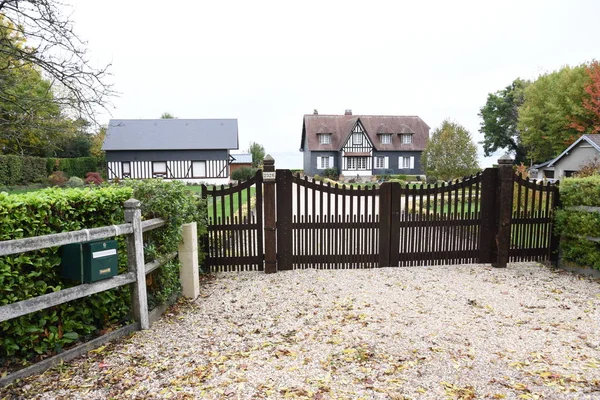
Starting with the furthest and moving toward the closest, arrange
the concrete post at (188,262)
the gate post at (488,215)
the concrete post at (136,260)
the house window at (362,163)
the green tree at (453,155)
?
1. the house window at (362,163)
2. the green tree at (453,155)
3. the gate post at (488,215)
4. the concrete post at (188,262)
5. the concrete post at (136,260)

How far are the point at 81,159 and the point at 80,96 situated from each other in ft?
111

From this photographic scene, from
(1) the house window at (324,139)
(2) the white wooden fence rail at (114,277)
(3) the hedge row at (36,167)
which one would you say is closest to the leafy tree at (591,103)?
(1) the house window at (324,139)

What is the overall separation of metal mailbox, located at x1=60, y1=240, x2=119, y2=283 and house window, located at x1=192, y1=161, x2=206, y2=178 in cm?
3480

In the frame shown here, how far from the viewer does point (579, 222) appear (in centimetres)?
670

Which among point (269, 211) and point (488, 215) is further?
point (488, 215)

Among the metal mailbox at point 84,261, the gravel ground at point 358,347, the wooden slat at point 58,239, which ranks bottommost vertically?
the gravel ground at point 358,347

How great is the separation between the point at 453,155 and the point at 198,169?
2364cm

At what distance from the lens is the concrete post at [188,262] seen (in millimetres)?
5543

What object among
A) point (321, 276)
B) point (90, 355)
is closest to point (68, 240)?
point (90, 355)

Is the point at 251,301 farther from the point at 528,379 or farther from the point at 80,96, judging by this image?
the point at 80,96

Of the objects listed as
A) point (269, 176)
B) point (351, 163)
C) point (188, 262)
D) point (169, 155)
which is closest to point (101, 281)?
point (188, 262)

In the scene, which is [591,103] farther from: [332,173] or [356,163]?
[332,173]

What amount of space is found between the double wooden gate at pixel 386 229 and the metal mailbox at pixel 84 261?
2.97 meters

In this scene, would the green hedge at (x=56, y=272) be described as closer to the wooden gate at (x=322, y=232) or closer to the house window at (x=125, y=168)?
the wooden gate at (x=322, y=232)
